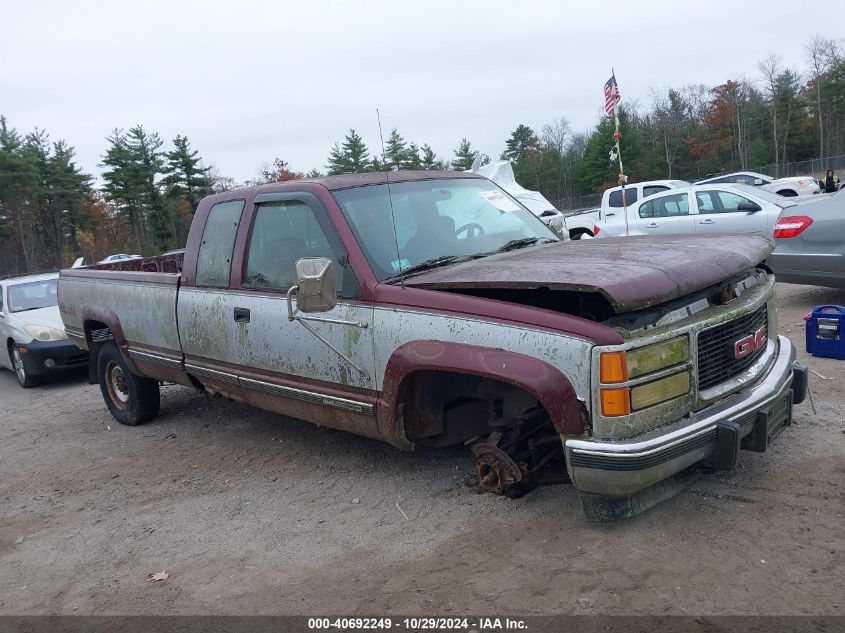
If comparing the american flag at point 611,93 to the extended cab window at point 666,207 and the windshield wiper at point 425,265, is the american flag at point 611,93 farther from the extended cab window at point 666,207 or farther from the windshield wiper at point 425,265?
the windshield wiper at point 425,265

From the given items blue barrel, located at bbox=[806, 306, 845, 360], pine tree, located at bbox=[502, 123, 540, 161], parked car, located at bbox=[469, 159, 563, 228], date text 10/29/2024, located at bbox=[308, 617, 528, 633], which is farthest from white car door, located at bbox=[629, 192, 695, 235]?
pine tree, located at bbox=[502, 123, 540, 161]

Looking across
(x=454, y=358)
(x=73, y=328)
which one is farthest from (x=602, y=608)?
(x=73, y=328)

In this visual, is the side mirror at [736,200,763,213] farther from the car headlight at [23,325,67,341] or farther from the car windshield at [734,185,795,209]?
the car headlight at [23,325,67,341]

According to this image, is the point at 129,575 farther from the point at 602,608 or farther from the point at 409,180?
the point at 409,180

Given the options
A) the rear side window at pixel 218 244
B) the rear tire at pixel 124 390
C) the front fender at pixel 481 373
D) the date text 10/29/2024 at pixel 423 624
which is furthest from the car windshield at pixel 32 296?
the date text 10/29/2024 at pixel 423 624

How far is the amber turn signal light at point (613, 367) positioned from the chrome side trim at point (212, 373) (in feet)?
9.24

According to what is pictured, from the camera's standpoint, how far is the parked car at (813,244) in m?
7.55

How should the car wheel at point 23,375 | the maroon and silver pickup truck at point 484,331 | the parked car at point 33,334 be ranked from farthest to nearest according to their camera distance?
the car wheel at point 23,375 < the parked car at point 33,334 < the maroon and silver pickup truck at point 484,331

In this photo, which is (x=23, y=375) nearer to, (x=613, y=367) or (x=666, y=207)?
(x=613, y=367)

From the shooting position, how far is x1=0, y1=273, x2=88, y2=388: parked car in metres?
9.72

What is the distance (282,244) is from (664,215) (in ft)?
33.3

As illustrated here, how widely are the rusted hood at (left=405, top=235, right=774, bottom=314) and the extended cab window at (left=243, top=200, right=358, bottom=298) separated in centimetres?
81

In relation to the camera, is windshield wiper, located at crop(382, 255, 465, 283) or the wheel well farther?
windshield wiper, located at crop(382, 255, 465, 283)

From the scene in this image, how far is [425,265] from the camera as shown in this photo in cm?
425
